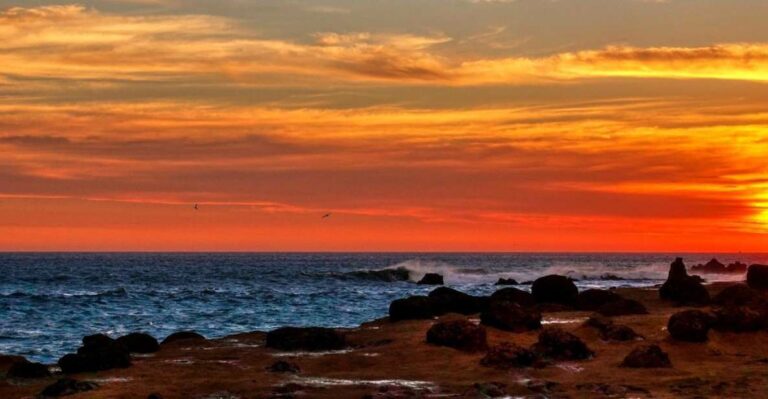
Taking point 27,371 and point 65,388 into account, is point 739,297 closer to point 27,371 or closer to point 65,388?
point 65,388

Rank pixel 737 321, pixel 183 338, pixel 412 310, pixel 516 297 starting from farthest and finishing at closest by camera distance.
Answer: pixel 516 297 < pixel 412 310 < pixel 183 338 < pixel 737 321

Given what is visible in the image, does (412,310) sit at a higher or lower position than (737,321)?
lower

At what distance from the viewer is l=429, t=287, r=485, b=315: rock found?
43606mm

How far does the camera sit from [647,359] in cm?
2922

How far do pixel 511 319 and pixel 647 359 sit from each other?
698 centimetres

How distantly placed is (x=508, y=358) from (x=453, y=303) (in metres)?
14.9

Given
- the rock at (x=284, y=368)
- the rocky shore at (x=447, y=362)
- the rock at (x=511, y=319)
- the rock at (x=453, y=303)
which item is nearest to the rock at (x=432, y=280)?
the rock at (x=453, y=303)

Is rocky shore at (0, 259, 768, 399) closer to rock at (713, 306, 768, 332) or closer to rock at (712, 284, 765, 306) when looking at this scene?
rock at (713, 306, 768, 332)

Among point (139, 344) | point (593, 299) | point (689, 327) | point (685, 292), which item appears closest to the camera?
point (689, 327)

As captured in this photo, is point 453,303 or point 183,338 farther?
point 453,303

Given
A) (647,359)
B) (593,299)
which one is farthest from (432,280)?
(647,359)

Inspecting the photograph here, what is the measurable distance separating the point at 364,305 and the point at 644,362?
47338 millimetres

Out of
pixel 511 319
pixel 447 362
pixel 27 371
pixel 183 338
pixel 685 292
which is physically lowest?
pixel 27 371

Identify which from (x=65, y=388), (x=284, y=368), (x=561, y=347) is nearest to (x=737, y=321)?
(x=561, y=347)
